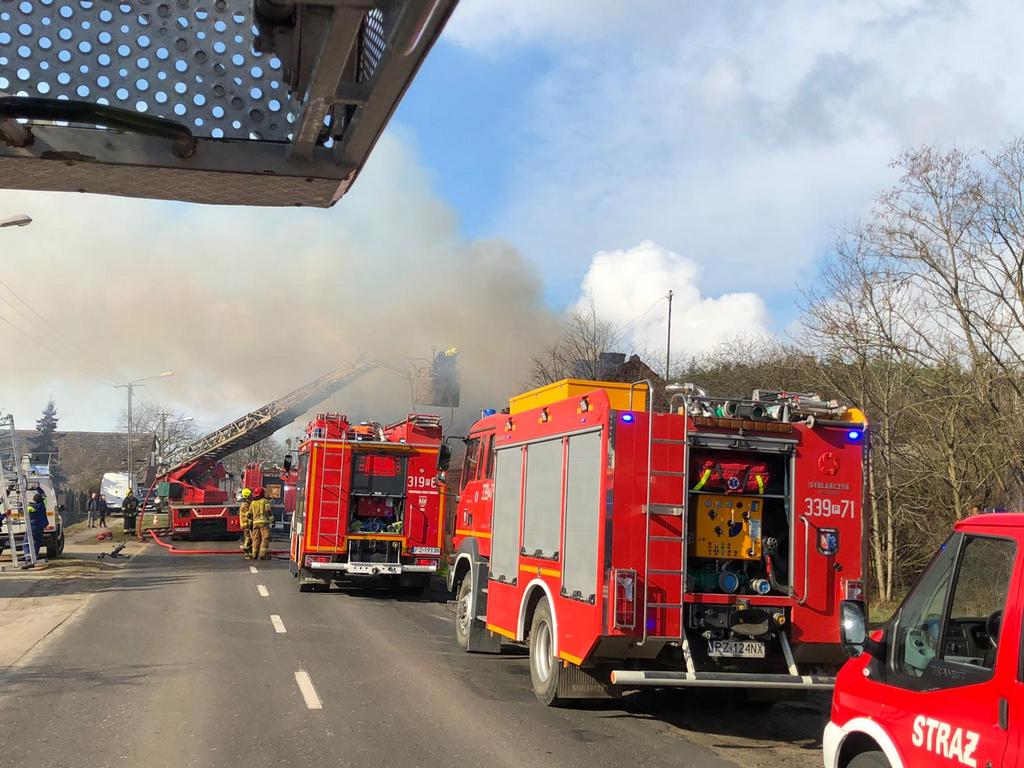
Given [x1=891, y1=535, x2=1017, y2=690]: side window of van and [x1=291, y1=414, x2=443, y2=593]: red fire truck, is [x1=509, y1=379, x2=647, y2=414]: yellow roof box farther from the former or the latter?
[x1=291, y1=414, x2=443, y2=593]: red fire truck

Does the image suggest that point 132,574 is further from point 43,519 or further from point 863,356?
point 863,356

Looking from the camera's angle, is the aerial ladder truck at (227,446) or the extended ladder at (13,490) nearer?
the extended ladder at (13,490)

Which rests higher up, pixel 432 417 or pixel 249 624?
pixel 432 417

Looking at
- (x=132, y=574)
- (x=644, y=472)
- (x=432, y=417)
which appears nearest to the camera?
(x=644, y=472)

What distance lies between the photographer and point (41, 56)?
1.96 m

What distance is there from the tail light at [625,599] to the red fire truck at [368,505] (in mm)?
9503

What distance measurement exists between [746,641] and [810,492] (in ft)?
4.16

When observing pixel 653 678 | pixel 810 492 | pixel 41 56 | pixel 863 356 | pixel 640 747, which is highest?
pixel 863 356

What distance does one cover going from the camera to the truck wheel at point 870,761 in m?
3.98

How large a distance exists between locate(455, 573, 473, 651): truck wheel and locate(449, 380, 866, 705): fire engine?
2.06 metres

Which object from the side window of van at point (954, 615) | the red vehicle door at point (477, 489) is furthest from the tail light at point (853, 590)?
the red vehicle door at point (477, 489)

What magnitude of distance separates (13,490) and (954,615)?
801 inches

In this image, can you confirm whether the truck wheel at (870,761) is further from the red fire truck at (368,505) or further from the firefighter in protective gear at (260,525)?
the firefighter in protective gear at (260,525)

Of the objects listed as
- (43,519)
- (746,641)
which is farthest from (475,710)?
(43,519)
